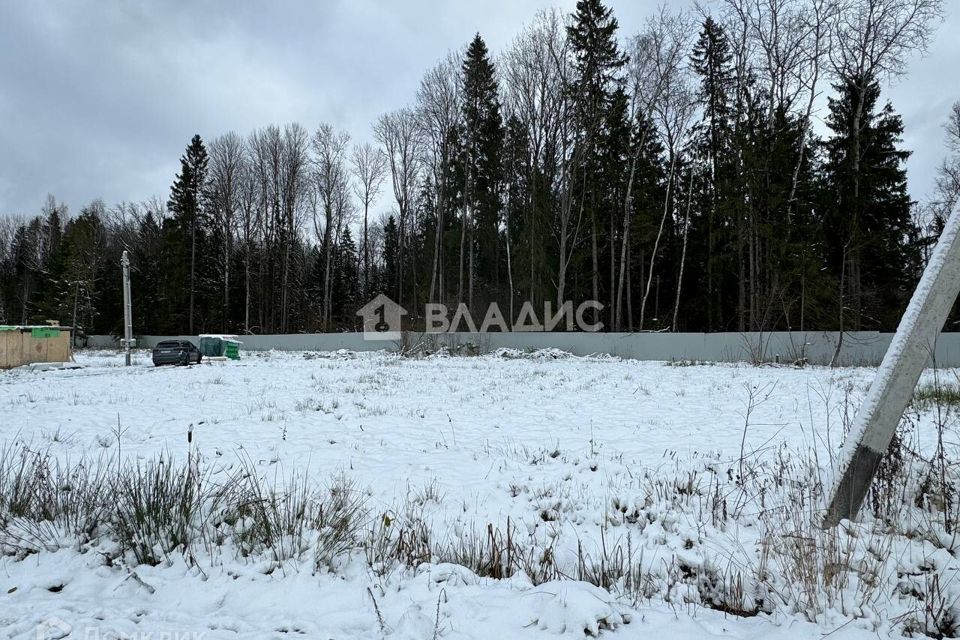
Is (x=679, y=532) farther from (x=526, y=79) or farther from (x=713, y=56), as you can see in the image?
(x=713, y=56)

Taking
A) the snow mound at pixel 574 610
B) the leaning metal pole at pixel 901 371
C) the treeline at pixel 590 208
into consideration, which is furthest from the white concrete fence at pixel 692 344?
the snow mound at pixel 574 610

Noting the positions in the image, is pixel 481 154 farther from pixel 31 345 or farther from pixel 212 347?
pixel 31 345

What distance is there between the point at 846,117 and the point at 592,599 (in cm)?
3050

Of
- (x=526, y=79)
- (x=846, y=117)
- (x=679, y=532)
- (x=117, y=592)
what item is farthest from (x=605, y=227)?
(x=117, y=592)

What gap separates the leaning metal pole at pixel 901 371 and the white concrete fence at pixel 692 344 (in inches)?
625

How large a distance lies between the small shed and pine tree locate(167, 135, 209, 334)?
14636mm

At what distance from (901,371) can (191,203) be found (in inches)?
1751

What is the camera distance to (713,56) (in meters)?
24.5

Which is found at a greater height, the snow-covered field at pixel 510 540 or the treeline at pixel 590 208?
the treeline at pixel 590 208

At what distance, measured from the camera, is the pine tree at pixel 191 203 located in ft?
120

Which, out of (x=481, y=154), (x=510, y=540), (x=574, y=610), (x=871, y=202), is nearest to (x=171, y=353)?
(x=481, y=154)

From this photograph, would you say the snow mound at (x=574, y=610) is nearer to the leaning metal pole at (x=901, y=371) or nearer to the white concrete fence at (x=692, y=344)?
the leaning metal pole at (x=901, y=371)

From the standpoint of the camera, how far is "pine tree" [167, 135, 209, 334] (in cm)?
3659

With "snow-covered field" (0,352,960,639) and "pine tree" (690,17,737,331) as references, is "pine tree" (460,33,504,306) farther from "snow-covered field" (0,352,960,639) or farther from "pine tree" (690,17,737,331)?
"snow-covered field" (0,352,960,639)
